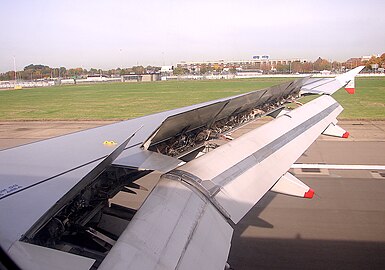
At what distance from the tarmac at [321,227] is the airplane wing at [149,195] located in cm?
148

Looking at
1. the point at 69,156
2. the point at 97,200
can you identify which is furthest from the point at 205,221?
the point at 69,156

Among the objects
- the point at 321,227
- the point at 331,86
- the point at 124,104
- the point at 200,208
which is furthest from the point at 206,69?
the point at 200,208

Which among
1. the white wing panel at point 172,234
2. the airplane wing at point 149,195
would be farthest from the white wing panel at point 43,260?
the white wing panel at point 172,234

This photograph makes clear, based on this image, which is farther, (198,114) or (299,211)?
(299,211)

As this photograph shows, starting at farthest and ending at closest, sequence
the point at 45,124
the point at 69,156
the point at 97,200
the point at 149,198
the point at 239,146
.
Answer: the point at 45,124
the point at 69,156
the point at 239,146
the point at 97,200
the point at 149,198

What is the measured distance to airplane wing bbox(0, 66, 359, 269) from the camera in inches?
58.2

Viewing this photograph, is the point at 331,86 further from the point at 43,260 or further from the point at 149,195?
the point at 43,260

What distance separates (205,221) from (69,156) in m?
1.87

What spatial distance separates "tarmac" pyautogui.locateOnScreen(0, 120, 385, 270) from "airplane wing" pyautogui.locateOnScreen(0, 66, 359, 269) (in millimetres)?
→ 1477

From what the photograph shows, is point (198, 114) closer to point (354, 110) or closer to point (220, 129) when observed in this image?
point (220, 129)

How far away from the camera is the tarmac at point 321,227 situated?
4168mm

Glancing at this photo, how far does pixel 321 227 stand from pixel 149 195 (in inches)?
158

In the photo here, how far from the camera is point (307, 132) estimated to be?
158 inches

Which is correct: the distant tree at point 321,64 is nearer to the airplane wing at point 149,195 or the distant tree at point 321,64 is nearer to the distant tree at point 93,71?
the distant tree at point 93,71
